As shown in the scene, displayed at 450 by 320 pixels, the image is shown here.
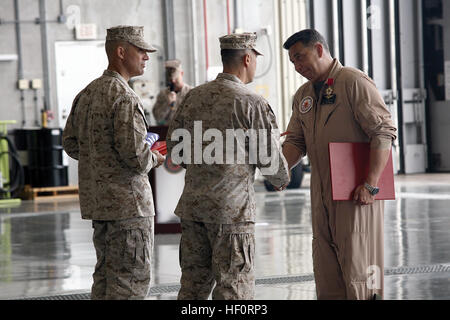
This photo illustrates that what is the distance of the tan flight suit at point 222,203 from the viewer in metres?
3.76

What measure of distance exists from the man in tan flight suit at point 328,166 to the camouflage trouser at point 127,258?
2.91ft

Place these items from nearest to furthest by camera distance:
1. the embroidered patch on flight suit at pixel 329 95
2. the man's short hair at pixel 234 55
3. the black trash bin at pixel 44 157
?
the man's short hair at pixel 234 55, the embroidered patch on flight suit at pixel 329 95, the black trash bin at pixel 44 157

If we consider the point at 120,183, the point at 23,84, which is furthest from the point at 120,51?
the point at 23,84

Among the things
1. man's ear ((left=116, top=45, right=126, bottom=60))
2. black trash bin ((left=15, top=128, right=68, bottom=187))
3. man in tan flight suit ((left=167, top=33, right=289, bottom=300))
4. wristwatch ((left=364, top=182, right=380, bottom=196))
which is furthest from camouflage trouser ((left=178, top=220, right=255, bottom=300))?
black trash bin ((left=15, top=128, right=68, bottom=187))

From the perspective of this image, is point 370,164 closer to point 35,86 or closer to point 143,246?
point 143,246

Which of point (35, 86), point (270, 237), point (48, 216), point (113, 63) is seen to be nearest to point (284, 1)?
point (35, 86)

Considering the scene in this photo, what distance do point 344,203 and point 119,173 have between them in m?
1.15

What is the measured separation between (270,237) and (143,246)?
4.56 meters

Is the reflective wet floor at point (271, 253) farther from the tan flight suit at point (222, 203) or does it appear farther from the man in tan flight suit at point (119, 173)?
the tan flight suit at point (222, 203)

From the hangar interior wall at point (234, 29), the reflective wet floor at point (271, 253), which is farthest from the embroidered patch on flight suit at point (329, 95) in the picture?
the hangar interior wall at point (234, 29)

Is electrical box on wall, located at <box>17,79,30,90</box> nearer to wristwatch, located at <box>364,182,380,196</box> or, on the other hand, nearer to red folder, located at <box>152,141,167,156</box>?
red folder, located at <box>152,141,167,156</box>

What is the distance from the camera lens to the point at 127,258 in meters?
4.04

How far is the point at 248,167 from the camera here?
3.85 metres

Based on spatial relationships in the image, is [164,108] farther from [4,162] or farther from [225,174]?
[4,162]
